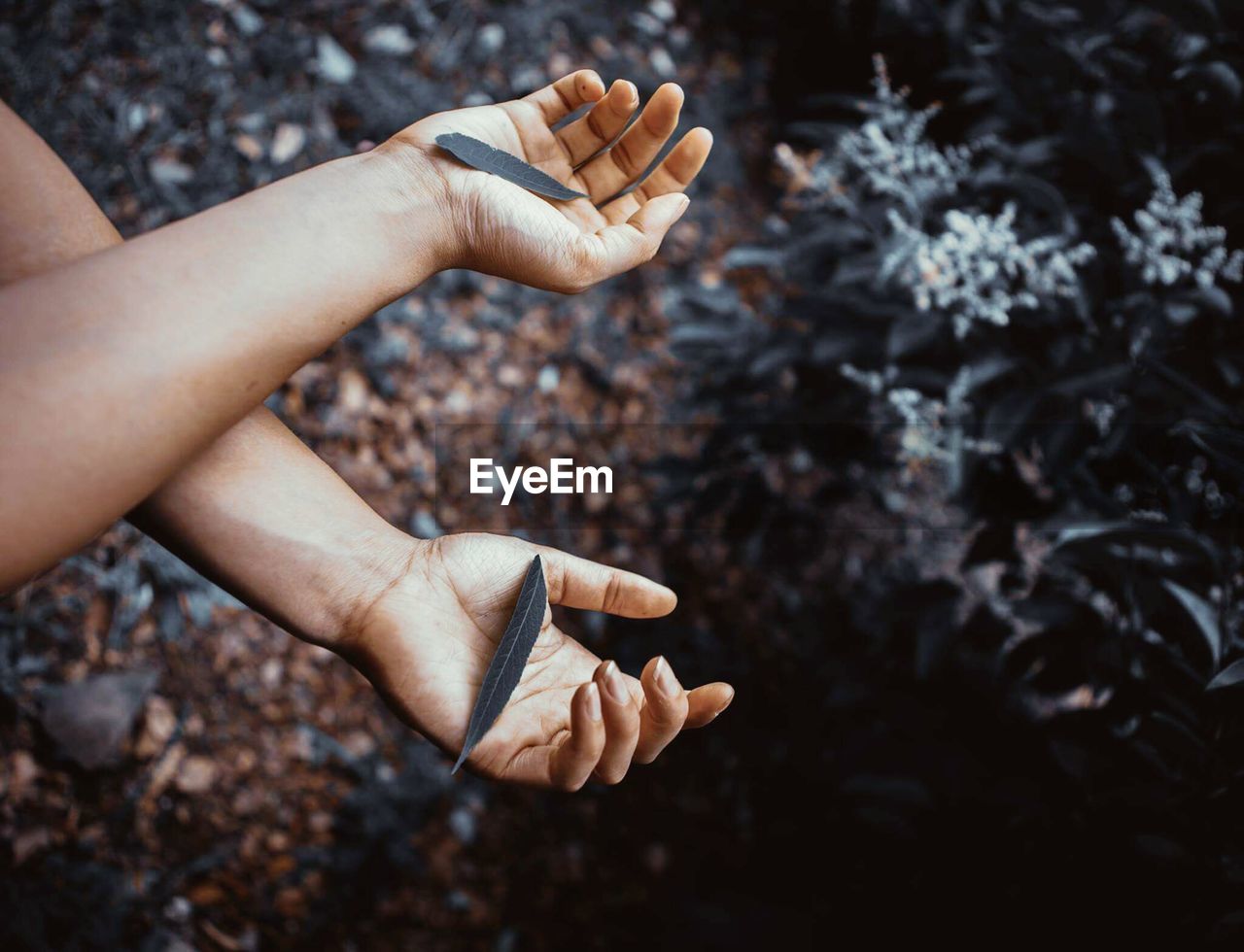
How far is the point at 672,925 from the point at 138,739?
113cm

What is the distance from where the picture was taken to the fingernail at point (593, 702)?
0.88 m

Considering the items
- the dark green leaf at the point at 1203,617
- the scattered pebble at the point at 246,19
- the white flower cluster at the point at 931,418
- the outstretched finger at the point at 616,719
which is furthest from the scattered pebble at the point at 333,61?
the dark green leaf at the point at 1203,617

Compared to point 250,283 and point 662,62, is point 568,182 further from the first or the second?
point 662,62

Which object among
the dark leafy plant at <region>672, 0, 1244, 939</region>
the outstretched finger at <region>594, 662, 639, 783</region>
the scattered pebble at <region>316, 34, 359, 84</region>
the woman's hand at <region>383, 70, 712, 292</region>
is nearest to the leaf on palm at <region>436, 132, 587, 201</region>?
the woman's hand at <region>383, 70, 712, 292</region>

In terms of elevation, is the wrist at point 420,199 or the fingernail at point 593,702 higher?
the wrist at point 420,199

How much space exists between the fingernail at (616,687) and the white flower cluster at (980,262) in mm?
669

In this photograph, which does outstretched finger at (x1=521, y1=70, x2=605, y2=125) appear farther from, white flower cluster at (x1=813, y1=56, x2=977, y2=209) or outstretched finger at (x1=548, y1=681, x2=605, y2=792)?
outstretched finger at (x1=548, y1=681, x2=605, y2=792)

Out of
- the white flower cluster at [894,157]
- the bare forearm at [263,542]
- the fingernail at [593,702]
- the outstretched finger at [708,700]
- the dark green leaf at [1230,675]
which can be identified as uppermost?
the white flower cluster at [894,157]

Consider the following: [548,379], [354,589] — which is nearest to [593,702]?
[354,589]

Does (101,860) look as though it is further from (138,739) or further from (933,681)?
(933,681)

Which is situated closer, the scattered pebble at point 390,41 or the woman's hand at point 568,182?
the woman's hand at point 568,182

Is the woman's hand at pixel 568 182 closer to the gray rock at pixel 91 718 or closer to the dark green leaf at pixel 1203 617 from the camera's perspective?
the dark green leaf at pixel 1203 617

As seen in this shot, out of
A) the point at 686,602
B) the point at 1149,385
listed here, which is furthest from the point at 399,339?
the point at 1149,385

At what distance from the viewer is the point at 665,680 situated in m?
0.89
